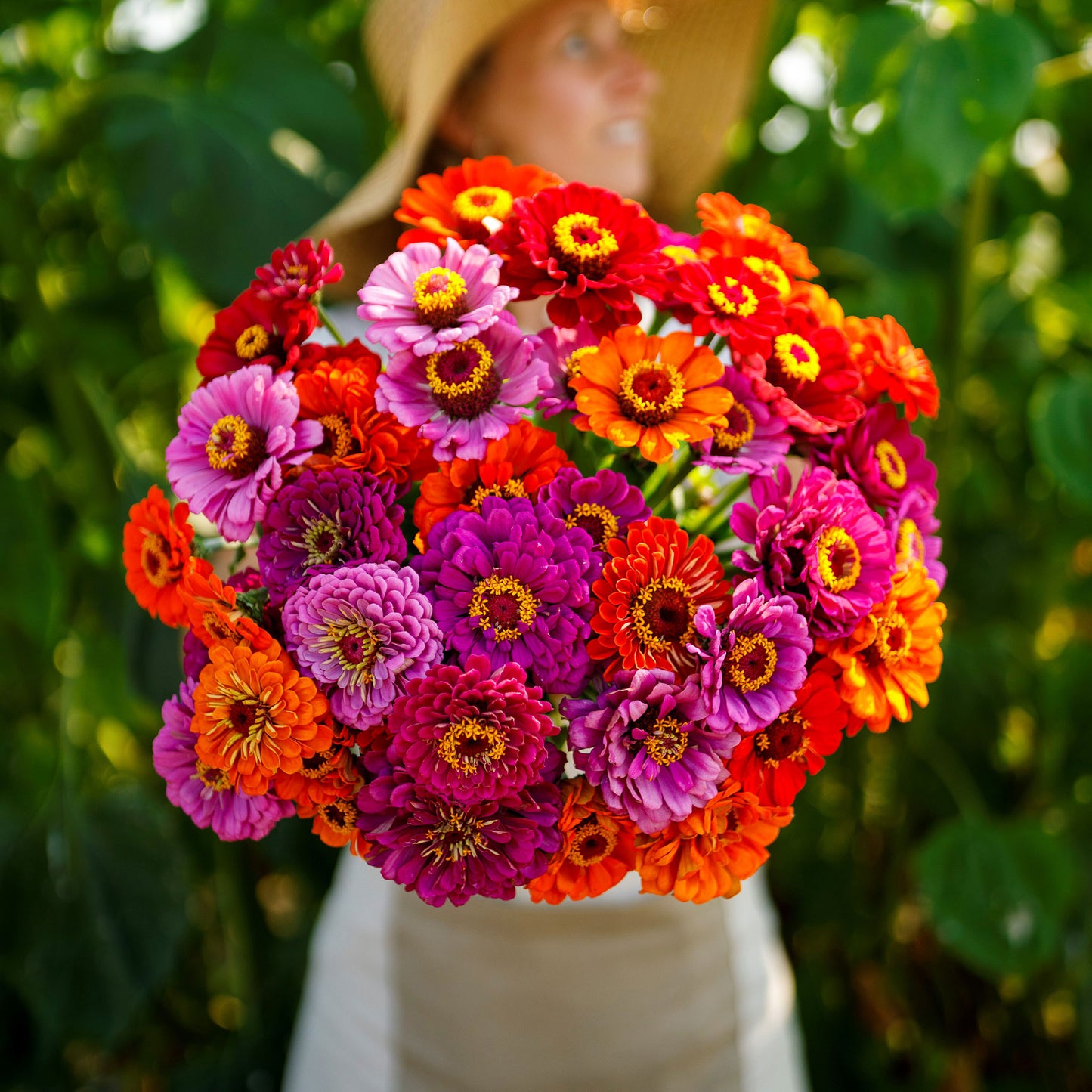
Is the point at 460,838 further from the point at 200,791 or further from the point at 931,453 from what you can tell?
the point at 931,453

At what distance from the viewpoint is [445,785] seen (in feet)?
1.15

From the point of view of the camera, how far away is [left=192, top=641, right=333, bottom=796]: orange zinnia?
0.36 metres

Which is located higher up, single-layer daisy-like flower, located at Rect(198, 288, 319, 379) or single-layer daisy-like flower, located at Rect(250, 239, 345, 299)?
single-layer daisy-like flower, located at Rect(250, 239, 345, 299)

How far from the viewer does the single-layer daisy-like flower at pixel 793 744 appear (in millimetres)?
379

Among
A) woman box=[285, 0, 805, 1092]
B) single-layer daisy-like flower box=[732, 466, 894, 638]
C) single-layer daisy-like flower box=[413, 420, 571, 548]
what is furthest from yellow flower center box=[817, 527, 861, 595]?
woman box=[285, 0, 805, 1092]

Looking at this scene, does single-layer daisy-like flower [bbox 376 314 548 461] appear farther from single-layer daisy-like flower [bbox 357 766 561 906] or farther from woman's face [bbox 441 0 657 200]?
woman's face [bbox 441 0 657 200]

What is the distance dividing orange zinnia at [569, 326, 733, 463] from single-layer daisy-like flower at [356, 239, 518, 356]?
0.05 metres

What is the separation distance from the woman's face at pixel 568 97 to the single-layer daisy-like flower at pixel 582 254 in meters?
0.40

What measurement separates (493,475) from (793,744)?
16cm

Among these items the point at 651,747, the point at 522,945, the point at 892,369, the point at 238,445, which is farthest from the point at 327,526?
the point at 522,945

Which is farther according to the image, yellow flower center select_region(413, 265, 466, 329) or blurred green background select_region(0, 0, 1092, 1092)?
blurred green background select_region(0, 0, 1092, 1092)

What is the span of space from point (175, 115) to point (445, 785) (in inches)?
28.8

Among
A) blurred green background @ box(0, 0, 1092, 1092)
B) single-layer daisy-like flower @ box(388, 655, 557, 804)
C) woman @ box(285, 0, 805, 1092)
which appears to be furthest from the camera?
blurred green background @ box(0, 0, 1092, 1092)

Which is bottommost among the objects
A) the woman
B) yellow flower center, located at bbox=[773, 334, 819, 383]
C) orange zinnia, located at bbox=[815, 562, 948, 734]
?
the woman
